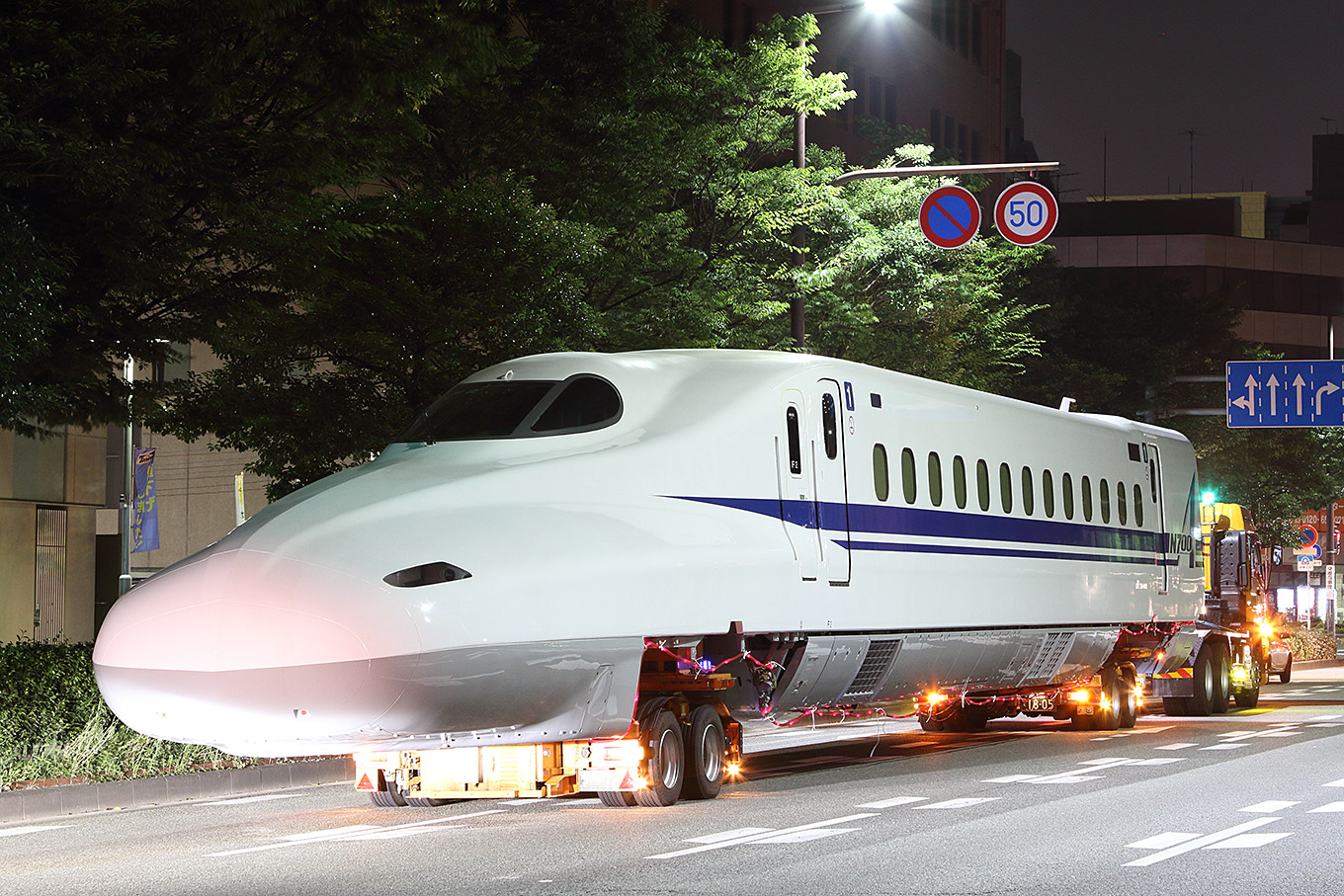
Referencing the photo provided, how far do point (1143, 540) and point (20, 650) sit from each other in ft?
42.4

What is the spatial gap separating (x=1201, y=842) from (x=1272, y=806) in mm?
2333

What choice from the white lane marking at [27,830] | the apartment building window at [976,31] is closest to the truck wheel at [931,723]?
the white lane marking at [27,830]

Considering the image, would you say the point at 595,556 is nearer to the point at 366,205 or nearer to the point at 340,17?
the point at 340,17

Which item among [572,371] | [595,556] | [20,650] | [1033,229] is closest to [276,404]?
[20,650]

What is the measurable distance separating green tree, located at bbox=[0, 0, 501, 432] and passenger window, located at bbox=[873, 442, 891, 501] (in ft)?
16.0

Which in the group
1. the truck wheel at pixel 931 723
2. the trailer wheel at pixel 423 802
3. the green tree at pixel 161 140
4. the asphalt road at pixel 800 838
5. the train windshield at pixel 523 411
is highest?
the green tree at pixel 161 140

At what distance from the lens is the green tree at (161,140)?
50.6 ft

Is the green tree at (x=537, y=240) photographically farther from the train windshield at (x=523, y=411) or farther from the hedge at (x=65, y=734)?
the train windshield at (x=523, y=411)

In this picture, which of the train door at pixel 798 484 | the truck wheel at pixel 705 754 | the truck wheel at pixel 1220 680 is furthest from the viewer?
the truck wheel at pixel 1220 680

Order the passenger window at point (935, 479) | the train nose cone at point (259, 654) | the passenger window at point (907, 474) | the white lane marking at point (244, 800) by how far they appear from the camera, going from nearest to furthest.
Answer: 1. the train nose cone at point (259, 654)
2. the white lane marking at point (244, 800)
3. the passenger window at point (907, 474)
4. the passenger window at point (935, 479)

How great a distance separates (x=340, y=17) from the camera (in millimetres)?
15891

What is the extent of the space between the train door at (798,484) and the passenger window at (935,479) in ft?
8.34

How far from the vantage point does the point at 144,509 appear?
1516 inches

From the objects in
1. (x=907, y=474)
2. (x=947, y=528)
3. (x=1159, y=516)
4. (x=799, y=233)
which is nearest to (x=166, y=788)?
(x=907, y=474)
